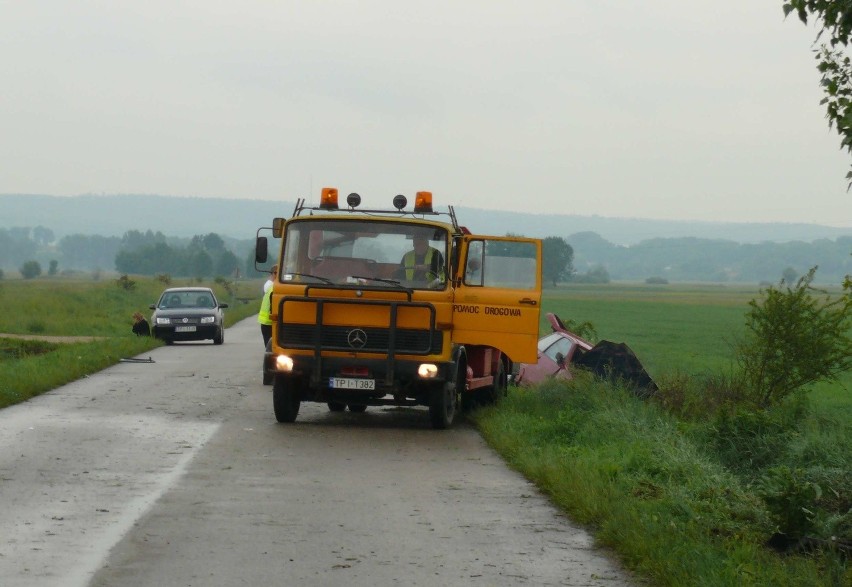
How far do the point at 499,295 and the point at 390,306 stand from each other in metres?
1.47

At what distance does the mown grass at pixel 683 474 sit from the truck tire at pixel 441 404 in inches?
19.5

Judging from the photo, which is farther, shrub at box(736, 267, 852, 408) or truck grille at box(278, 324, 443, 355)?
shrub at box(736, 267, 852, 408)

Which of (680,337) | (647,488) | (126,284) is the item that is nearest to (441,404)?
(647,488)

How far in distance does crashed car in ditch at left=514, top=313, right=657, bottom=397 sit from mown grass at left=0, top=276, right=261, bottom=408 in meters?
7.25

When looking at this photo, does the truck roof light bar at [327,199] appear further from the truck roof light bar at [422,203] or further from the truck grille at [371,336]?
the truck grille at [371,336]

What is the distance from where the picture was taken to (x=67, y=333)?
41938 mm

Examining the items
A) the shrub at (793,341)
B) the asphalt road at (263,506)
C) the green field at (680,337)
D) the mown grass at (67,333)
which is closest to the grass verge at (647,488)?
the asphalt road at (263,506)

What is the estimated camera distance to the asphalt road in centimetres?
742

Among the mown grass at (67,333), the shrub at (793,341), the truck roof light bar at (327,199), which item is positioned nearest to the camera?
the truck roof light bar at (327,199)

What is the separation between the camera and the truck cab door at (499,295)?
51.3ft

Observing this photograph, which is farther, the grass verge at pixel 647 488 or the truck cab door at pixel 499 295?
the truck cab door at pixel 499 295

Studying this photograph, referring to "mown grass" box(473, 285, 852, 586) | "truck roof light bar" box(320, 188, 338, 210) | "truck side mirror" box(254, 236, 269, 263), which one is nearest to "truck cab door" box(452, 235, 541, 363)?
"mown grass" box(473, 285, 852, 586)

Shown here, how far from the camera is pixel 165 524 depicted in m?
8.68

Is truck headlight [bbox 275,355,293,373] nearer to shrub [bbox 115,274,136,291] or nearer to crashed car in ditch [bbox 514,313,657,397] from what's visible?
crashed car in ditch [bbox 514,313,657,397]
